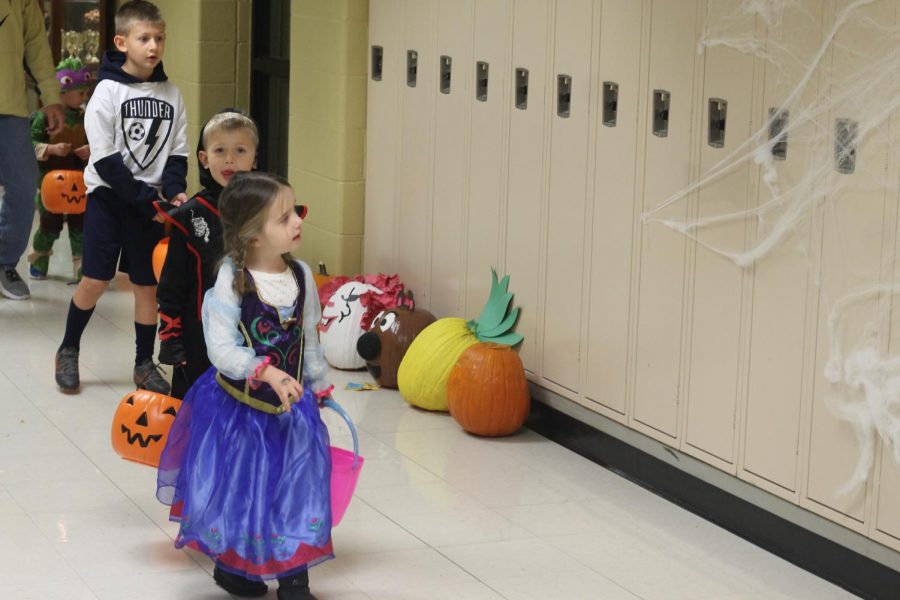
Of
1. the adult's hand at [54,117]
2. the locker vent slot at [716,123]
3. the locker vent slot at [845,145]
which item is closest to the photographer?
the locker vent slot at [845,145]

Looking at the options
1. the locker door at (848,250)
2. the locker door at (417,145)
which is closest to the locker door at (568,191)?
the locker door at (417,145)

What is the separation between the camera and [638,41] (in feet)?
17.3

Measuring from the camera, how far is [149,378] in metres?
6.32

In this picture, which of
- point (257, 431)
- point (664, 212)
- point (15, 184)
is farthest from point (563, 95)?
point (15, 184)

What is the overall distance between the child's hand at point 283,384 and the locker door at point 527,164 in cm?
228

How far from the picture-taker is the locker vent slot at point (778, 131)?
4.57m

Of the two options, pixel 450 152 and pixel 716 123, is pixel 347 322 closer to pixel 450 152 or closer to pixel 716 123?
pixel 450 152

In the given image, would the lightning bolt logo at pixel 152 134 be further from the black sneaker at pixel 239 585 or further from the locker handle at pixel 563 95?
the black sneaker at pixel 239 585

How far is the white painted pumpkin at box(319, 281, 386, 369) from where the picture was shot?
22.4 ft

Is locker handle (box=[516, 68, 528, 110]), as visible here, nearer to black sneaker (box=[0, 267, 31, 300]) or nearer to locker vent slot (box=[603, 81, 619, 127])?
locker vent slot (box=[603, 81, 619, 127])

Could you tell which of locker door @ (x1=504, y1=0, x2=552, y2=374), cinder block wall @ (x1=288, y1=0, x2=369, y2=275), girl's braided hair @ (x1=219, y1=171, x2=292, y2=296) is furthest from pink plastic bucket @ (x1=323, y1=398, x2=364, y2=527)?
cinder block wall @ (x1=288, y1=0, x2=369, y2=275)

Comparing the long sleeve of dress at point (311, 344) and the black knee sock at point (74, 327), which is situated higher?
the long sleeve of dress at point (311, 344)

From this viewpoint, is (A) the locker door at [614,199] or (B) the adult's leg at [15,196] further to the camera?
(B) the adult's leg at [15,196]

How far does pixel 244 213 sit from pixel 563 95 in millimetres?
2149
